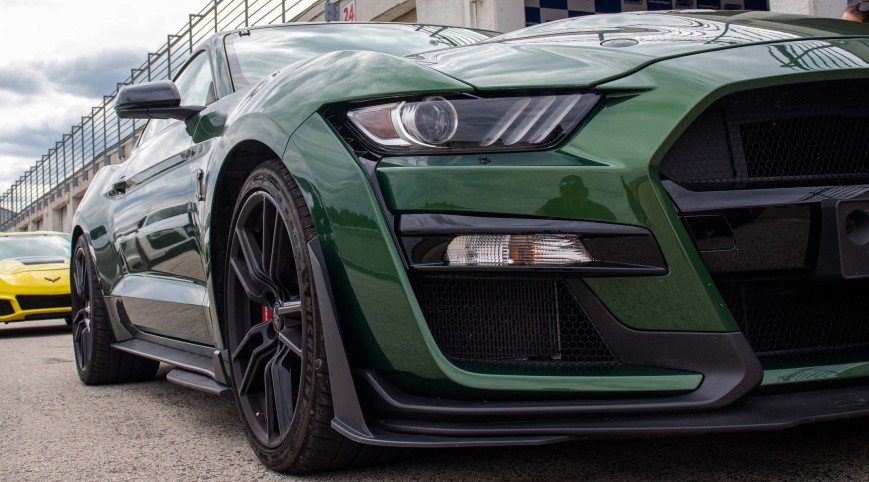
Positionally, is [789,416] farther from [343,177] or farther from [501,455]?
[343,177]

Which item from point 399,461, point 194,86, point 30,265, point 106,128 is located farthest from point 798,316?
point 106,128

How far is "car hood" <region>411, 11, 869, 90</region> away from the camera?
185 cm

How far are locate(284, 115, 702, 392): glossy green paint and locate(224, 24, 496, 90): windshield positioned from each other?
129cm

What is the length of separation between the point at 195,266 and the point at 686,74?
A: 1732 mm

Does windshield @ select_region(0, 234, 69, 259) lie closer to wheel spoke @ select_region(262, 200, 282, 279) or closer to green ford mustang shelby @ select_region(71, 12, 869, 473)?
wheel spoke @ select_region(262, 200, 282, 279)

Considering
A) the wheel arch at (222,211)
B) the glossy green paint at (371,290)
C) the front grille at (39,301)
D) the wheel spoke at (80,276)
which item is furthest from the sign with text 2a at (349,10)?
the glossy green paint at (371,290)

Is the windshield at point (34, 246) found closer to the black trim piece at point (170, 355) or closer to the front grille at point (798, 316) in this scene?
the black trim piece at point (170, 355)

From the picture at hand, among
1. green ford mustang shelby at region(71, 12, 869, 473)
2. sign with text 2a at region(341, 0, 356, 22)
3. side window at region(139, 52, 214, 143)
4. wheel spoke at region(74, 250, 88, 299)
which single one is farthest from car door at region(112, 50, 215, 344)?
sign with text 2a at region(341, 0, 356, 22)

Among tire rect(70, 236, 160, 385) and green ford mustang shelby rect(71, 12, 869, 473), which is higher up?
green ford mustang shelby rect(71, 12, 869, 473)

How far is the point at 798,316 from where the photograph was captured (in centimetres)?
183

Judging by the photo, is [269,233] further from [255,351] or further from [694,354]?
[694,354]

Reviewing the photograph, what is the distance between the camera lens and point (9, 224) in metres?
45.9

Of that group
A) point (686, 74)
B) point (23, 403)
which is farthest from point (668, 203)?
point (23, 403)

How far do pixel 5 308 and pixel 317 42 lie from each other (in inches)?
281
